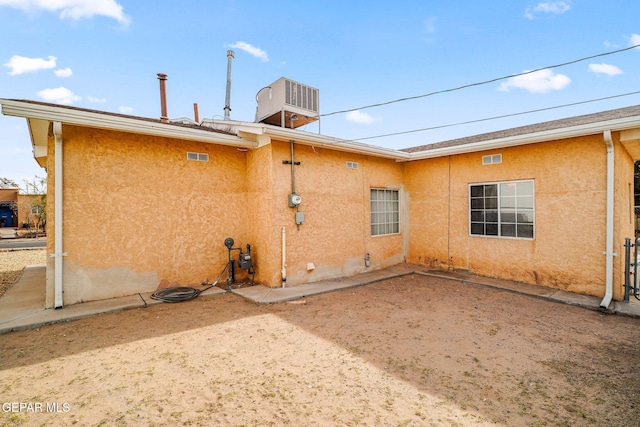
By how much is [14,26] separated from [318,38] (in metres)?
6.74

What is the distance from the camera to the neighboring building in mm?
5312

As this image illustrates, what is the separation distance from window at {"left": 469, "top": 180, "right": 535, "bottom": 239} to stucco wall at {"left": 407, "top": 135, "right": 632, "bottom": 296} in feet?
0.47

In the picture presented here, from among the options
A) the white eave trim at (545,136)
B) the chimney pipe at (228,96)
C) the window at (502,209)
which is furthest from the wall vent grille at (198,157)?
the window at (502,209)

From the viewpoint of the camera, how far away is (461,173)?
25.5ft

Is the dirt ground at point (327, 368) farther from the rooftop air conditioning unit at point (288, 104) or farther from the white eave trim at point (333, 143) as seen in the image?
the rooftop air conditioning unit at point (288, 104)

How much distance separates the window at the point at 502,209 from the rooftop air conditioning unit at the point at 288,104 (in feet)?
15.7

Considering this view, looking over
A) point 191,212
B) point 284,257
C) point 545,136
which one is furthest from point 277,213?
point 545,136

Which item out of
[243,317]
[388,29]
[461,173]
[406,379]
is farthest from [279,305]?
[388,29]

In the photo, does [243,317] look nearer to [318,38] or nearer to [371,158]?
[371,158]

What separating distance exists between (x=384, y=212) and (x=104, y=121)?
22.7 ft

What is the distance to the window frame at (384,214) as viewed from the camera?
827cm

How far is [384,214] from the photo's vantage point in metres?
8.62

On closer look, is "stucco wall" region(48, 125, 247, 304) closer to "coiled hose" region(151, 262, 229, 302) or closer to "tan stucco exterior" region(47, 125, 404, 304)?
"tan stucco exterior" region(47, 125, 404, 304)

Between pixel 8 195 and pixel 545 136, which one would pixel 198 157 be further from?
pixel 8 195
